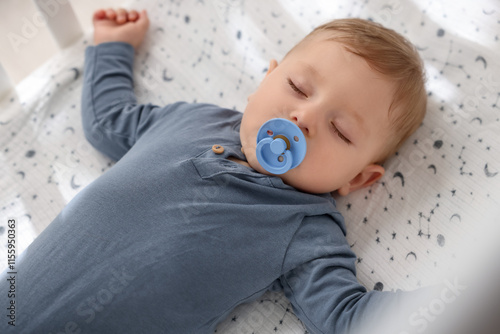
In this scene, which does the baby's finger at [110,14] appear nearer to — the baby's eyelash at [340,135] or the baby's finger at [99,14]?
the baby's finger at [99,14]

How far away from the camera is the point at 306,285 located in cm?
83

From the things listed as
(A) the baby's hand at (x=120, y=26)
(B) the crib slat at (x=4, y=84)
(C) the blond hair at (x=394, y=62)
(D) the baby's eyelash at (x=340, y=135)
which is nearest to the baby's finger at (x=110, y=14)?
(A) the baby's hand at (x=120, y=26)

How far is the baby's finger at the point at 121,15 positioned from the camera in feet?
4.13

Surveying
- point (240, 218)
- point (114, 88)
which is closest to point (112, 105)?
point (114, 88)

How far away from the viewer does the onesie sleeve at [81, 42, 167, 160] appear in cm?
107

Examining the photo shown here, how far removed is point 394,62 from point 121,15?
2.61ft

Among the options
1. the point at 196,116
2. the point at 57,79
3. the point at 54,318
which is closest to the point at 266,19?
the point at 196,116

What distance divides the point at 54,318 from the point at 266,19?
92cm

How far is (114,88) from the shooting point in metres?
1.14

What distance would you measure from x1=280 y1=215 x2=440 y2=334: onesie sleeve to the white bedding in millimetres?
69

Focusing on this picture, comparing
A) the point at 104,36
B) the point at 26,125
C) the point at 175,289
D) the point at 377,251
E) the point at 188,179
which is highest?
the point at 104,36

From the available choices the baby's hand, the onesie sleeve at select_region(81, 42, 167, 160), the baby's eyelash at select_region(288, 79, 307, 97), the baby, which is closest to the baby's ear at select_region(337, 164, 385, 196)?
the baby

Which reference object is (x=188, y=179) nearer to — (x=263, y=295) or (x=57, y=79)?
(x=263, y=295)

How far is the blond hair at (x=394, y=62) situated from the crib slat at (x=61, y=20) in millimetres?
683
